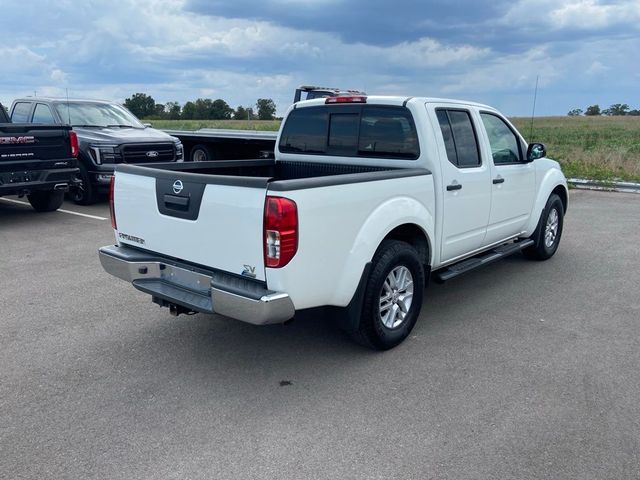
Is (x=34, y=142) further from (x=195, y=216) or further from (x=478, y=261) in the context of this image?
(x=478, y=261)

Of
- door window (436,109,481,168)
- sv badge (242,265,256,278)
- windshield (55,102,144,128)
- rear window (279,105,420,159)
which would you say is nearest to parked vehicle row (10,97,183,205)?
windshield (55,102,144,128)

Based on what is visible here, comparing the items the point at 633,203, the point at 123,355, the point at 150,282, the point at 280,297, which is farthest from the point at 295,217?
the point at 633,203

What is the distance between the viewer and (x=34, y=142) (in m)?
8.96

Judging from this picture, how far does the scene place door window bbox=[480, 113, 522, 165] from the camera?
225 inches

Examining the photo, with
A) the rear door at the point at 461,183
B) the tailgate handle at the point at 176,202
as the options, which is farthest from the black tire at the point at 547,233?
the tailgate handle at the point at 176,202

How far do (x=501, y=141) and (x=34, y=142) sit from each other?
711 cm

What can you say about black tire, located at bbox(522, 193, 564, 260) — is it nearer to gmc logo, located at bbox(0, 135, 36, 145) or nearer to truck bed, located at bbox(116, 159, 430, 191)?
truck bed, located at bbox(116, 159, 430, 191)

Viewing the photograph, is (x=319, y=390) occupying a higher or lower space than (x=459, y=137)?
lower

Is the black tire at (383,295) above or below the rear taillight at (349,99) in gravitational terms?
below

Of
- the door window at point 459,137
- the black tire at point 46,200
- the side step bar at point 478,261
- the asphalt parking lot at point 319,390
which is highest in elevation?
the door window at point 459,137

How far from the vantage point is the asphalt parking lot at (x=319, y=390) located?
3061mm

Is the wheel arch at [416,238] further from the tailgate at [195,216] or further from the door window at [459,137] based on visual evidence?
the tailgate at [195,216]

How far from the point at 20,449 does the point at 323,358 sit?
2.07 meters

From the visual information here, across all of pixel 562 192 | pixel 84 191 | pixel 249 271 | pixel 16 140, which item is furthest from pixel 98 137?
pixel 249 271
